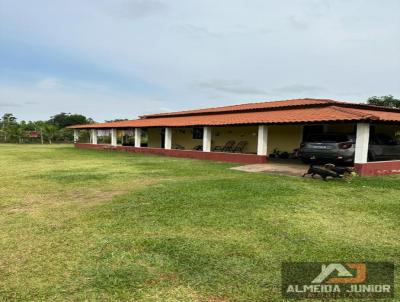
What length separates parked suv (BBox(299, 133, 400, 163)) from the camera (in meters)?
12.9

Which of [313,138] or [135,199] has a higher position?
[313,138]

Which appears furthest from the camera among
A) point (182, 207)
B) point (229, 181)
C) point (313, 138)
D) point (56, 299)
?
point (313, 138)

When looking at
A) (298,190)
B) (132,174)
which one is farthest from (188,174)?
(298,190)

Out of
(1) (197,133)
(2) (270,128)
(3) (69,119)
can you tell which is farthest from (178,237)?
(3) (69,119)

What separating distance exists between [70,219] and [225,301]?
3819 millimetres

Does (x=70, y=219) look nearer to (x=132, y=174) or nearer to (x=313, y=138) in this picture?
(x=132, y=174)

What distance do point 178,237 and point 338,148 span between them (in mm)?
9514

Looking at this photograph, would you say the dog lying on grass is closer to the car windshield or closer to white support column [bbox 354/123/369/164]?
white support column [bbox 354/123/369/164]

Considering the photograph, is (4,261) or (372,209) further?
(372,209)

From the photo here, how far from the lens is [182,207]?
7.11 m

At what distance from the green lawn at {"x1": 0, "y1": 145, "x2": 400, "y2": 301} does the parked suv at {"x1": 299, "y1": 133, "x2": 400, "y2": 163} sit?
3492mm

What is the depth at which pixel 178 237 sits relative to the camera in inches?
206

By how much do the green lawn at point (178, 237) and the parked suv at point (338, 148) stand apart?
3492 millimetres

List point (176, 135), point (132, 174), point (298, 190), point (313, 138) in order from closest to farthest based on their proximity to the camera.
A: 1. point (298, 190)
2. point (132, 174)
3. point (313, 138)
4. point (176, 135)
